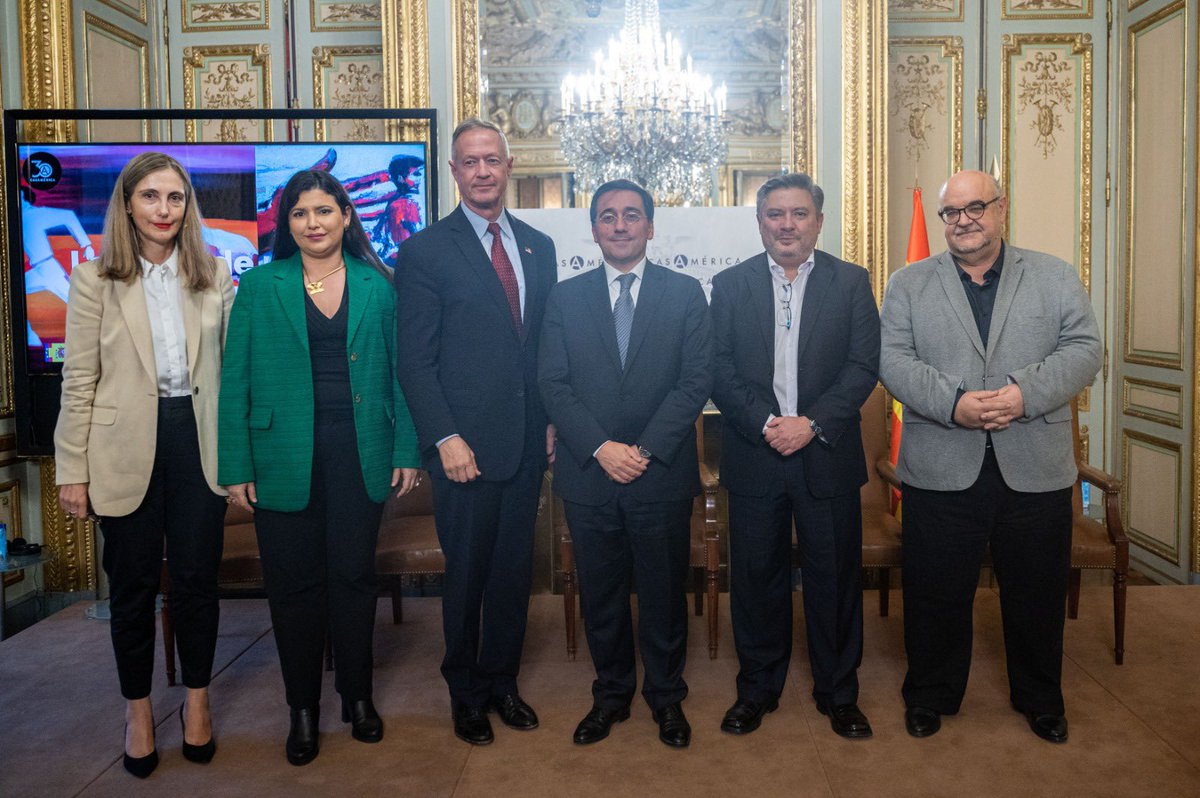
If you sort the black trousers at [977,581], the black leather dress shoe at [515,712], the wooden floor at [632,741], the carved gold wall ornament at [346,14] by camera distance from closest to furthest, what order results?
the wooden floor at [632,741]
the black trousers at [977,581]
the black leather dress shoe at [515,712]
the carved gold wall ornament at [346,14]

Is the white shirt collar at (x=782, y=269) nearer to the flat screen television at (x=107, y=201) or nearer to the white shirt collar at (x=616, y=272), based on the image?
the white shirt collar at (x=616, y=272)

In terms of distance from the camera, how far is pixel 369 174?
3.79 metres

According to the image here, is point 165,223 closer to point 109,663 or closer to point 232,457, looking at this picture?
point 232,457

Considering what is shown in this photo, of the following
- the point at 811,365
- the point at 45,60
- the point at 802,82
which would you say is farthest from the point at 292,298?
the point at 802,82

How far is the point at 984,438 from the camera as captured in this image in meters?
2.43

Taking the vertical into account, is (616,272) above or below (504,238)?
below

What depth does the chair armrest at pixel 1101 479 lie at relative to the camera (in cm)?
307

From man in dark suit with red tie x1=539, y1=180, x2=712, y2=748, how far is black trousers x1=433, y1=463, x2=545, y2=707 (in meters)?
0.16

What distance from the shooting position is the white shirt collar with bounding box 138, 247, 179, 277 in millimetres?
2340

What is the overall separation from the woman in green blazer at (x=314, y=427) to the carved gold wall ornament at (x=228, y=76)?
2.71 metres

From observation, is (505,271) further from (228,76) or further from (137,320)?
(228,76)

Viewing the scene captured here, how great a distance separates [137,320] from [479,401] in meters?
0.89

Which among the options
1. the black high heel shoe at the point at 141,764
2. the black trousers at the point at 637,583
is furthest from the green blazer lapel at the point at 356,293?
the black high heel shoe at the point at 141,764

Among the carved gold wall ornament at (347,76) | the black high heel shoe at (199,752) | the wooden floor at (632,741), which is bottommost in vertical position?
the wooden floor at (632,741)
